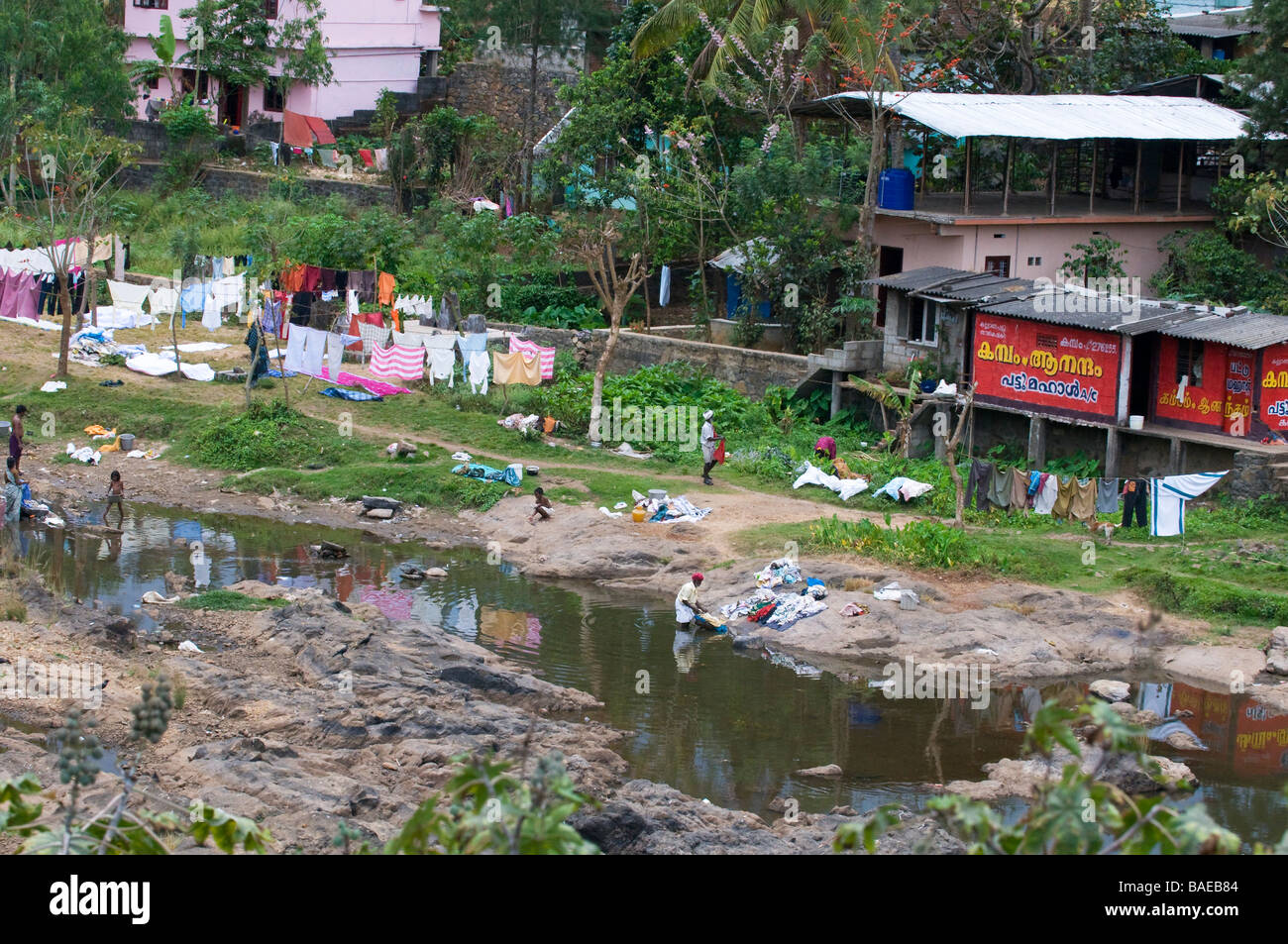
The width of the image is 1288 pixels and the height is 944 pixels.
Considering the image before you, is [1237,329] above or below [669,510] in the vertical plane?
above

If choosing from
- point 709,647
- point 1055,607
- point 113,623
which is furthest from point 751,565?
point 113,623

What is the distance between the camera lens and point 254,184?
38531 millimetres

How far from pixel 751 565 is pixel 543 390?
8071mm

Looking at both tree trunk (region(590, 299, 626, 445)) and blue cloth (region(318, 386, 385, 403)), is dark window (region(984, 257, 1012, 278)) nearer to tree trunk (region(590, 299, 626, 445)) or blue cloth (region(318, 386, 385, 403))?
tree trunk (region(590, 299, 626, 445))

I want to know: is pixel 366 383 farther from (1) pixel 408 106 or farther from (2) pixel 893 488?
(1) pixel 408 106

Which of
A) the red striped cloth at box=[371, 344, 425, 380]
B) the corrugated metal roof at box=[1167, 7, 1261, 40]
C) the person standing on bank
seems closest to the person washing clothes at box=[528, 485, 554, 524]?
the person standing on bank

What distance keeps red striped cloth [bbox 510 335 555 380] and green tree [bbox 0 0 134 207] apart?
52.8 feet

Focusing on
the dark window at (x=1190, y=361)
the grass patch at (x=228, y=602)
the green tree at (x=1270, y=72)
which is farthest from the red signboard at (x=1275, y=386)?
the grass patch at (x=228, y=602)

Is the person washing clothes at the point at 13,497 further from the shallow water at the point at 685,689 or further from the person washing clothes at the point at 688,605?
the person washing clothes at the point at 688,605

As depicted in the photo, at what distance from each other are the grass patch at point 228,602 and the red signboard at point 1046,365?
12.3 meters

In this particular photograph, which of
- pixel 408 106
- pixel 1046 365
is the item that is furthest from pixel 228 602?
pixel 408 106

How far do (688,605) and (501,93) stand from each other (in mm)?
27633

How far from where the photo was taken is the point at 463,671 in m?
15.1

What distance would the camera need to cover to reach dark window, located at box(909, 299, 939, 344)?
24.5 metres
